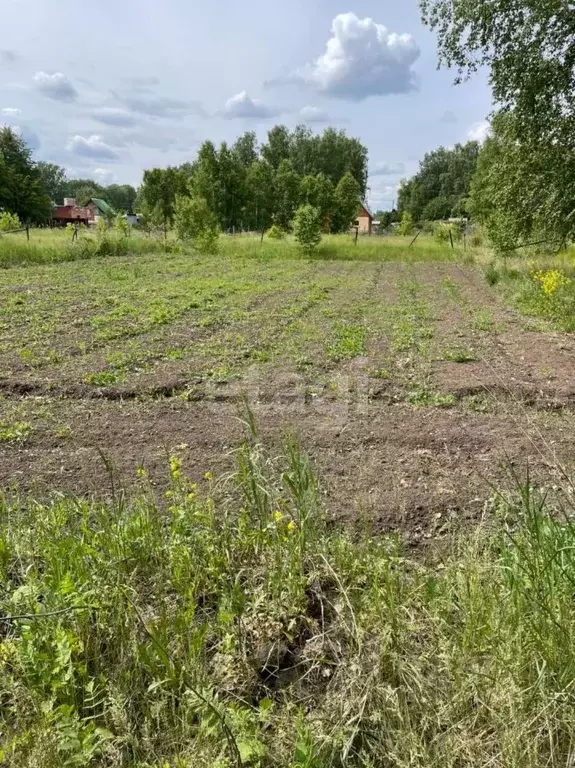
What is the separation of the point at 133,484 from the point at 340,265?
17.6 meters

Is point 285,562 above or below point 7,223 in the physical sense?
below

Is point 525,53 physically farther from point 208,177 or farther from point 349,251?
point 208,177

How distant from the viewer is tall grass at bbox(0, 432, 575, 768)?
5.37ft

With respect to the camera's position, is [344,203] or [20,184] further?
[20,184]

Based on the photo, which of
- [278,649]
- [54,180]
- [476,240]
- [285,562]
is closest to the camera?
[278,649]

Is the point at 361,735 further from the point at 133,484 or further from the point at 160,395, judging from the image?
the point at 160,395

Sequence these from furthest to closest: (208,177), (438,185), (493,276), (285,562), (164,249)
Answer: (438,185) → (208,177) → (164,249) → (493,276) → (285,562)

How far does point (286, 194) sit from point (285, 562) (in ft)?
129

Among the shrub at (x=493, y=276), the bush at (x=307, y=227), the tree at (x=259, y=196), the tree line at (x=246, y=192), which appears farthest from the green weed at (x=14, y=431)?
the tree at (x=259, y=196)

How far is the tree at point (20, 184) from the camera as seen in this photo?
41.2 m

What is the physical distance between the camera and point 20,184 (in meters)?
43.2

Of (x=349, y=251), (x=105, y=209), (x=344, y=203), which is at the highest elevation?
(x=344, y=203)

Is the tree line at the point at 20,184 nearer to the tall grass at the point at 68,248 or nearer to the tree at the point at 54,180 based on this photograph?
the tall grass at the point at 68,248

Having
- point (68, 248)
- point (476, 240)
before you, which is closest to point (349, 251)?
point (476, 240)
